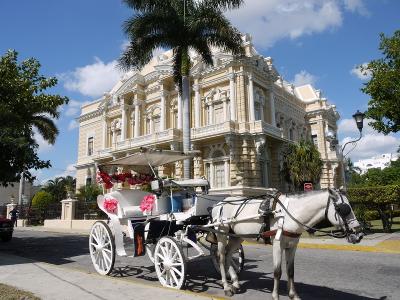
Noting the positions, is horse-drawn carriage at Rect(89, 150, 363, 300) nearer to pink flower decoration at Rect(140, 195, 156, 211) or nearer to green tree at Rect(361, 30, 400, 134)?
pink flower decoration at Rect(140, 195, 156, 211)

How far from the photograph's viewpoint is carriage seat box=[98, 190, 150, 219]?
338 inches

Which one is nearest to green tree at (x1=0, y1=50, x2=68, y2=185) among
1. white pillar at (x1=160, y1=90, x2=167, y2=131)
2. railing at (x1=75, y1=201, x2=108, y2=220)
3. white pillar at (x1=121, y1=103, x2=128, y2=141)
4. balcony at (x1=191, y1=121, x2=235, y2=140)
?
railing at (x1=75, y1=201, x2=108, y2=220)

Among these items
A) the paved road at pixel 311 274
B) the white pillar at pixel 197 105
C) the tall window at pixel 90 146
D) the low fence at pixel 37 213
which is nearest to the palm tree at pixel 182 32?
the paved road at pixel 311 274

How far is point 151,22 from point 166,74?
1505 centimetres

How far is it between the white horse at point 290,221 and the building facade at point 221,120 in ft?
67.0

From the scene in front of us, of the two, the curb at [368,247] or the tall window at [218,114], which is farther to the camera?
the tall window at [218,114]

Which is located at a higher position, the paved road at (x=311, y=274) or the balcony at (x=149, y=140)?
the balcony at (x=149, y=140)

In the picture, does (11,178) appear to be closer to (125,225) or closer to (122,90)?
(125,225)

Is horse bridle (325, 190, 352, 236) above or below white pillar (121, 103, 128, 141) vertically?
below

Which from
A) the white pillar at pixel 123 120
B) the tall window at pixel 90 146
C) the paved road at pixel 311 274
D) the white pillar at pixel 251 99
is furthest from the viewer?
the tall window at pixel 90 146

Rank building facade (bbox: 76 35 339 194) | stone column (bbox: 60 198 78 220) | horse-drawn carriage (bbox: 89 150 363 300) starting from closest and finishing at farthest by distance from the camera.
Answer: horse-drawn carriage (bbox: 89 150 363 300) → stone column (bbox: 60 198 78 220) → building facade (bbox: 76 35 339 194)

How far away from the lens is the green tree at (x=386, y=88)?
54.1ft

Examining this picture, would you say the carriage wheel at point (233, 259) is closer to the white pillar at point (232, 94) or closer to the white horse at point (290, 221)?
the white horse at point (290, 221)

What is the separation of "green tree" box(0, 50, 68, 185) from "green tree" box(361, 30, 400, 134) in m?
13.4
